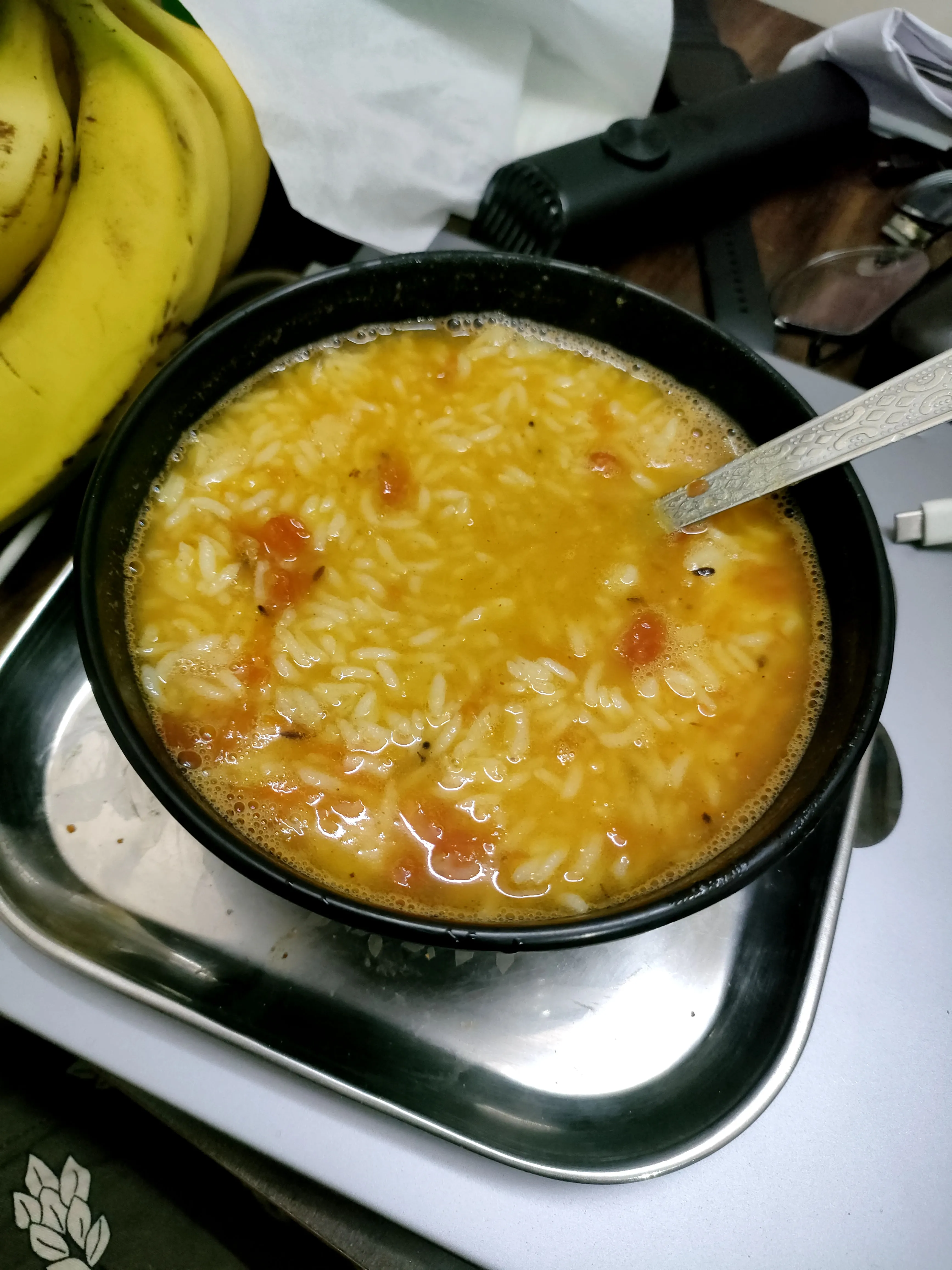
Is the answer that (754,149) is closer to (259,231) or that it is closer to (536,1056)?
(259,231)

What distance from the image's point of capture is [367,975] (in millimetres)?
1377

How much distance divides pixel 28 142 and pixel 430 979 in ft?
4.95

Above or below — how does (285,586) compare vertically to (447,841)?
above

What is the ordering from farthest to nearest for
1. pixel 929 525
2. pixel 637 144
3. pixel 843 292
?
pixel 843 292, pixel 637 144, pixel 929 525

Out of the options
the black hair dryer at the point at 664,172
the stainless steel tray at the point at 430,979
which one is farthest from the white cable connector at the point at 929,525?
the black hair dryer at the point at 664,172

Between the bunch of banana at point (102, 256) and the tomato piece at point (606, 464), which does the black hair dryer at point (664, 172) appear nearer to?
the tomato piece at point (606, 464)

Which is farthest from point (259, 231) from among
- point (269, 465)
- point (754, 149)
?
point (754, 149)

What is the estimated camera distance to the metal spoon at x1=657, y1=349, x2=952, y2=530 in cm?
112

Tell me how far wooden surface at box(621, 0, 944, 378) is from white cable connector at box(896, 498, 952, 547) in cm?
44

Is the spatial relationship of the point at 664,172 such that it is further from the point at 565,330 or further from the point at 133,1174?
the point at 133,1174

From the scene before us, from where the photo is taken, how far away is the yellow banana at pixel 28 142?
1.34 metres

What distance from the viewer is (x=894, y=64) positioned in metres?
2.16

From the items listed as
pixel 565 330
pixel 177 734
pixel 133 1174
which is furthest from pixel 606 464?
pixel 133 1174

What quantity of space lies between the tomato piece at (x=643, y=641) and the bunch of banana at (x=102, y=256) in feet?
3.19
